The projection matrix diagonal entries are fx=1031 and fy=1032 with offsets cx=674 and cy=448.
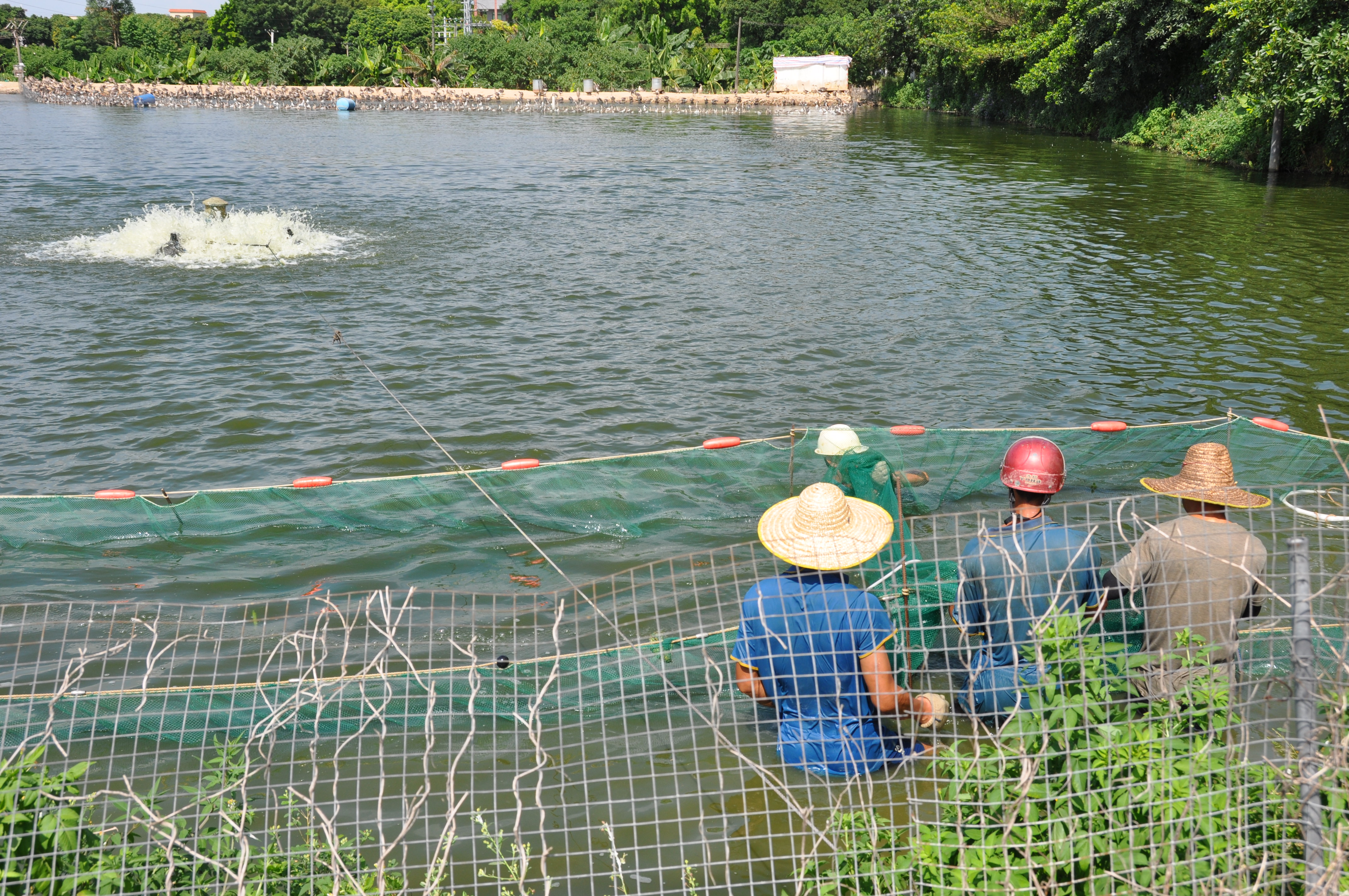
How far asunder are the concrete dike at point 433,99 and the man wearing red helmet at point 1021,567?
5326 centimetres

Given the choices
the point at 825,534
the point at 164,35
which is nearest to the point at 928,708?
the point at 825,534

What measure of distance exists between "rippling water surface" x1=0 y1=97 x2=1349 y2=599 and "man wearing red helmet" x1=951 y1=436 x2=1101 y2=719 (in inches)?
102

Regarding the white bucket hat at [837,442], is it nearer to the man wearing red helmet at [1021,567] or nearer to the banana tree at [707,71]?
the man wearing red helmet at [1021,567]

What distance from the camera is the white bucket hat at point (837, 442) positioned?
6.02 metres

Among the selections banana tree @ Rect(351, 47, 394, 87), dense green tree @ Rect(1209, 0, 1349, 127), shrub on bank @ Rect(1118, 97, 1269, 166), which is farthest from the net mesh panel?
banana tree @ Rect(351, 47, 394, 87)

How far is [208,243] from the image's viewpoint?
16422 millimetres

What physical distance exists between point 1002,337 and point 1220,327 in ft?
8.46

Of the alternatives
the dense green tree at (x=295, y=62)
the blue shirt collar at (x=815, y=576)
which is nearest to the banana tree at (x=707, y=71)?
the dense green tree at (x=295, y=62)

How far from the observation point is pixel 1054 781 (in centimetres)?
292

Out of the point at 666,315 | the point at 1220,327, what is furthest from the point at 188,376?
the point at 1220,327

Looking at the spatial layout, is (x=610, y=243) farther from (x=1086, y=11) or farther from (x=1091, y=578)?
(x=1086, y=11)

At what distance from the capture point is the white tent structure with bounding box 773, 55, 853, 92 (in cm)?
6322

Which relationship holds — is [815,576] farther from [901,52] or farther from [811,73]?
[811,73]

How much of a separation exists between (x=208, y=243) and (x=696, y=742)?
1483 cm
